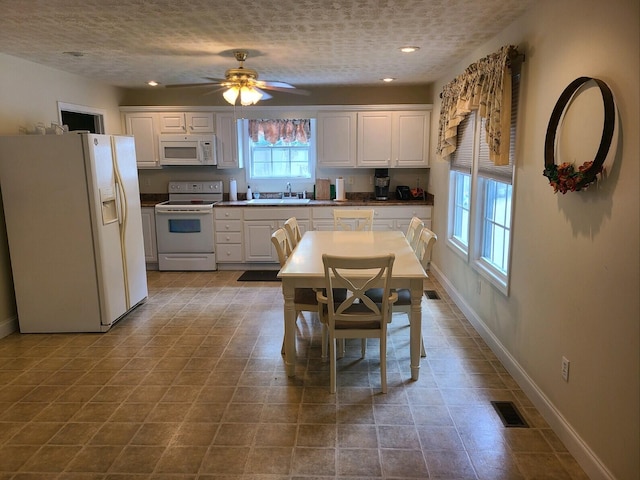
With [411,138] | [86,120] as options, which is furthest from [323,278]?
[86,120]

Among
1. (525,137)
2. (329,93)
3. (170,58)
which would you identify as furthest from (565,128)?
(329,93)

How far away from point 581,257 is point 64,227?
370 cm

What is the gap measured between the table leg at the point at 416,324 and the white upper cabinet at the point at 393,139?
11.0 feet

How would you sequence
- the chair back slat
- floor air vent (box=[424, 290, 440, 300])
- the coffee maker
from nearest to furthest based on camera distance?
1. the chair back slat
2. floor air vent (box=[424, 290, 440, 300])
3. the coffee maker

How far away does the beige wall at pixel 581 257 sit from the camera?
5.93 feet

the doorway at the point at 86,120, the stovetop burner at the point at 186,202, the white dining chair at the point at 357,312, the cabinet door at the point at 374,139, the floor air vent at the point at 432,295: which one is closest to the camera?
the white dining chair at the point at 357,312

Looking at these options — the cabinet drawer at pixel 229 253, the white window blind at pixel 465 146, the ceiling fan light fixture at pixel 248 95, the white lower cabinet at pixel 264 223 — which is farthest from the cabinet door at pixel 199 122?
the white window blind at pixel 465 146

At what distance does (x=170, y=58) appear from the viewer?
399cm

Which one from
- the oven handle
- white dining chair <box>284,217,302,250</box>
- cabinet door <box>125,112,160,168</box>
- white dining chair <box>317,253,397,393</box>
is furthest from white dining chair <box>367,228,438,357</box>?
cabinet door <box>125,112,160,168</box>

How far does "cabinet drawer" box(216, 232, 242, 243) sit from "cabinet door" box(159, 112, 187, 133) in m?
1.45

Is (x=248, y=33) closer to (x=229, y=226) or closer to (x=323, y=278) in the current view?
(x=323, y=278)

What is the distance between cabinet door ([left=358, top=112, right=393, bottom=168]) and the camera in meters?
5.86

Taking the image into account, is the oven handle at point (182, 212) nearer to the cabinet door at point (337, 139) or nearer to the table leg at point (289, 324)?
the cabinet door at point (337, 139)

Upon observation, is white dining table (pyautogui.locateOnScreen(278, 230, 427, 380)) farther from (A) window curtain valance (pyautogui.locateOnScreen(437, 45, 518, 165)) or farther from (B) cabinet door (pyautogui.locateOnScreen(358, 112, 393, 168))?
(B) cabinet door (pyautogui.locateOnScreen(358, 112, 393, 168))
